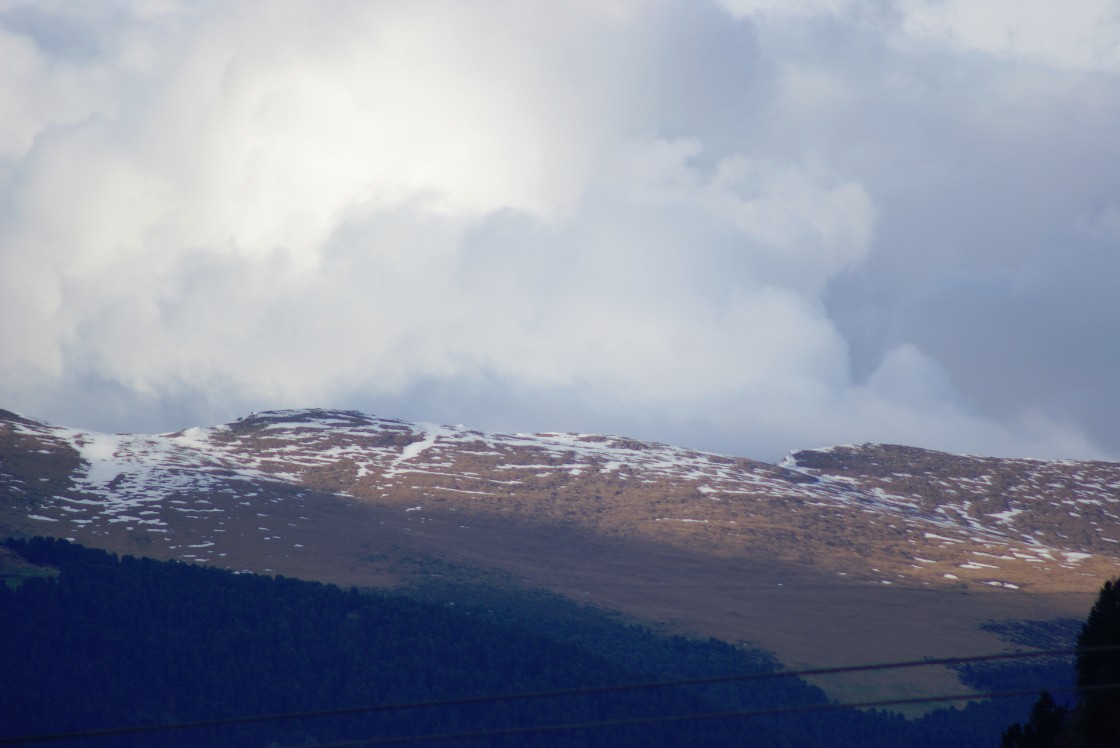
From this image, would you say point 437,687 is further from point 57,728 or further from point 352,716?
point 57,728

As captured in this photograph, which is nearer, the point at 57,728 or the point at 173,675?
the point at 57,728

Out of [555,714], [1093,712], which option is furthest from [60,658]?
[1093,712]

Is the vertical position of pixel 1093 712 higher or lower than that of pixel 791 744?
Answer: higher

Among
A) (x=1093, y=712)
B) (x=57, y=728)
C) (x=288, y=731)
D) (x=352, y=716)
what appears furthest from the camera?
(x=352, y=716)

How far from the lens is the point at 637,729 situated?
622ft

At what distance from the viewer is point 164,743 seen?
589ft

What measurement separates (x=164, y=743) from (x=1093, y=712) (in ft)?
497

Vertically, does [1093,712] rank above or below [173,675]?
above

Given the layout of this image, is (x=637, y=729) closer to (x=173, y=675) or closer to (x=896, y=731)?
(x=896, y=731)

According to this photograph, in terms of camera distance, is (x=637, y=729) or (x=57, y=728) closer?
(x=57, y=728)

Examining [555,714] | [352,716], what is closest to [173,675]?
[352,716]

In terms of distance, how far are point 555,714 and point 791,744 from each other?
3878 centimetres

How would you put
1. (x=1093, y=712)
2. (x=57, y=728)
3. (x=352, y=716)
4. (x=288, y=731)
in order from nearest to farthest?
(x=1093, y=712)
(x=57, y=728)
(x=288, y=731)
(x=352, y=716)

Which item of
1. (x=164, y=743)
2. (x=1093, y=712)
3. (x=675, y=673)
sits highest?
(x=1093, y=712)
